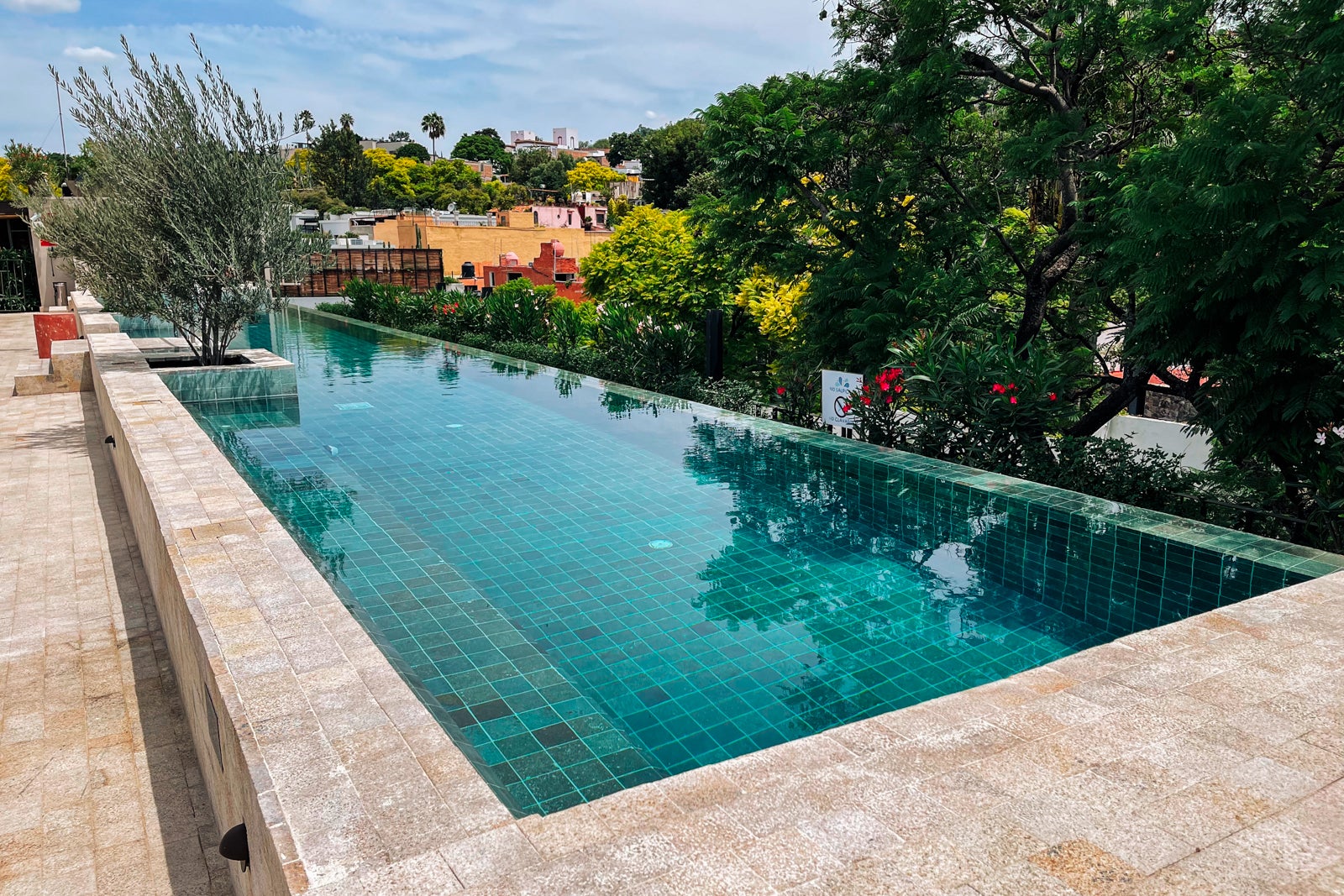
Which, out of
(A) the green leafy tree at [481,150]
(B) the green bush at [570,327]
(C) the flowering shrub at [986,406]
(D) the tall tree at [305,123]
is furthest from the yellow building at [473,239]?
(A) the green leafy tree at [481,150]

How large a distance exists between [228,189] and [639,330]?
5919 millimetres

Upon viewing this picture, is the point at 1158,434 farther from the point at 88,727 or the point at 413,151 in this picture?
the point at 413,151

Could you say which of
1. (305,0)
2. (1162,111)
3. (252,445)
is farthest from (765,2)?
(305,0)

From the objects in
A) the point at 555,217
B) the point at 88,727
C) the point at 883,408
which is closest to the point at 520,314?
the point at 883,408

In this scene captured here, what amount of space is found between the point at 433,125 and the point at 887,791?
129 m

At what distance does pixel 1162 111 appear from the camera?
32.1 ft

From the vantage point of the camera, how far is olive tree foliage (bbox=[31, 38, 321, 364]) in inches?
401

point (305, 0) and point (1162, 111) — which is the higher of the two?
point (305, 0)

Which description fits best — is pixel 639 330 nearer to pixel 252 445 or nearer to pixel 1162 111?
pixel 252 445

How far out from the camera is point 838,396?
30.5 ft

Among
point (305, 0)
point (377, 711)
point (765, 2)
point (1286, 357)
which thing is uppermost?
point (305, 0)

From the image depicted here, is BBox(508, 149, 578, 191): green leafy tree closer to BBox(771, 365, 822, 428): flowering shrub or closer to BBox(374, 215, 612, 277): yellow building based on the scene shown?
BBox(374, 215, 612, 277): yellow building

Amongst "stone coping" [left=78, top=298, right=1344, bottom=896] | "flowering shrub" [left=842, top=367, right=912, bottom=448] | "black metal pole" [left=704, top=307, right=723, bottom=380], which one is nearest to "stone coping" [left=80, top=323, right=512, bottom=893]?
"stone coping" [left=78, top=298, right=1344, bottom=896]

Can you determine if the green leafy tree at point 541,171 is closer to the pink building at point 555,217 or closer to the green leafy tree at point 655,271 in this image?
the pink building at point 555,217
